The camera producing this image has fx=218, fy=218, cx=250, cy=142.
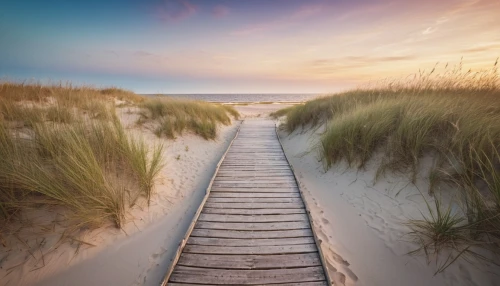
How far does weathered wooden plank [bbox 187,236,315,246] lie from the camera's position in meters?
2.96

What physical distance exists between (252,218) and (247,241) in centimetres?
55

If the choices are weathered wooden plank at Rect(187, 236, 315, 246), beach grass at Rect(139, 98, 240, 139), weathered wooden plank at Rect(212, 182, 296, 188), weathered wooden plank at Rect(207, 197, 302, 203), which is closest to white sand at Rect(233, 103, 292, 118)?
beach grass at Rect(139, 98, 240, 139)

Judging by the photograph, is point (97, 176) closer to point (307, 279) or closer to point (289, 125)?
point (307, 279)

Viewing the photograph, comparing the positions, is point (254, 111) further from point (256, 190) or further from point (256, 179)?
point (256, 190)

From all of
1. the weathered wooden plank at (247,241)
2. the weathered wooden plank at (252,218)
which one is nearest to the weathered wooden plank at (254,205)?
the weathered wooden plank at (252,218)

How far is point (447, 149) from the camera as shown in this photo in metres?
3.62

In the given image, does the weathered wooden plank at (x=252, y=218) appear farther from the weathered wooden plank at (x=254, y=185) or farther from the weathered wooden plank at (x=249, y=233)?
the weathered wooden plank at (x=254, y=185)

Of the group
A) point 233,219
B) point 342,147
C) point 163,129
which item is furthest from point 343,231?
point 163,129

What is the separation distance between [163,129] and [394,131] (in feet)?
22.1

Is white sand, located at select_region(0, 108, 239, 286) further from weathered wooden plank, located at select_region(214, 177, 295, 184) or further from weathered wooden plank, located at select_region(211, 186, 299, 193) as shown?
weathered wooden plank, located at select_region(214, 177, 295, 184)

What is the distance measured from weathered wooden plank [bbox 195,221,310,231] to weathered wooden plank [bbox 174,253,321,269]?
1.80ft

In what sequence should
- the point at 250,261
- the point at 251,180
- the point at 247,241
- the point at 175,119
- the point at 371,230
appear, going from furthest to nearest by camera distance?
the point at 175,119, the point at 251,180, the point at 371,230, the point at 247,241, the point at 250,261

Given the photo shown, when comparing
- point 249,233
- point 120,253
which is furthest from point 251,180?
point 120,253

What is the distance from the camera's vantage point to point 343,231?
3.42m
